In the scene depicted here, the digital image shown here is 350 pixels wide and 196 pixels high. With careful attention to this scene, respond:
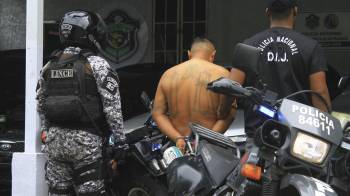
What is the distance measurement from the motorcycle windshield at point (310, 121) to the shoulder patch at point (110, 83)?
1.68 meters

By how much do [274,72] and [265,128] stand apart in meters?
1.11

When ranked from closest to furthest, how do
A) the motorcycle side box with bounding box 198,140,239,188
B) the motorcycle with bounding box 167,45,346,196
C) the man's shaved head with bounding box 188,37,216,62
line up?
the motorcycle with bounding box 167,45,346,196, the motorcycle side box with bounding box 198,140,239,188, the man's shaved head with bounding box 188,37,216,62

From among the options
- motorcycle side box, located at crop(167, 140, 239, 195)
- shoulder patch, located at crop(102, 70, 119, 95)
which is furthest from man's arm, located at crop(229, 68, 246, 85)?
shoulder patch, located at crop(102, 70, 119, 95)

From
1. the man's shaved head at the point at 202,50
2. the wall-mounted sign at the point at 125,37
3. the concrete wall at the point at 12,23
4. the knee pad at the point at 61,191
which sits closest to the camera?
the knee pad at the point at 61,191

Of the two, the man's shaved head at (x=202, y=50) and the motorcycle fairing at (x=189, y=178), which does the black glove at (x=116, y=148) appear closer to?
the motorcycle fairing at (x=189, y=178)

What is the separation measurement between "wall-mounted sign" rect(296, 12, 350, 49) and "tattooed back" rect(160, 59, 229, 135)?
22.4 feet

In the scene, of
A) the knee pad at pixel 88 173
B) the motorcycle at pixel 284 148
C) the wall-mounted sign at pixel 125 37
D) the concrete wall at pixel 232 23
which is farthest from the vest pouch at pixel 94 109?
the wall-mounted sign at pixel 125 37

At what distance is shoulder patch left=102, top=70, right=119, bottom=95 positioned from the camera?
4.45m

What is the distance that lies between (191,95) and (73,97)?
0.92 metres

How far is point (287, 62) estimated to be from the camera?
159 inches

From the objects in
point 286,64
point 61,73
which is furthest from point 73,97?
point 286,64

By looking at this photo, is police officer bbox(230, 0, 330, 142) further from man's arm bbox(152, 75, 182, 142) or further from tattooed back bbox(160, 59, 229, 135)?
man's arm bbox(152, 75, 182, 142)

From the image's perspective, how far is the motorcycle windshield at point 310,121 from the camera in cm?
298

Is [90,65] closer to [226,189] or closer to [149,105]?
[149,105]
